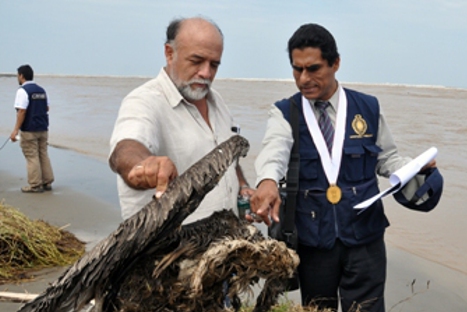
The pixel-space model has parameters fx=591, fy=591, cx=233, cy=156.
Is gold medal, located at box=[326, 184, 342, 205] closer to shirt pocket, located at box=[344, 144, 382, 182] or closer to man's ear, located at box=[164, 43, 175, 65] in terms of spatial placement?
shirt pocket, located at box=[344, 144, 382, 182]

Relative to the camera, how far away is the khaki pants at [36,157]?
33.7 feet

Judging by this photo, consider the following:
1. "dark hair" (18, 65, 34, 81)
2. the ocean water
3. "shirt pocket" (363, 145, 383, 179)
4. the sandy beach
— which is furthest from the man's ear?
"dark hair" (18, 65, 34, 81)

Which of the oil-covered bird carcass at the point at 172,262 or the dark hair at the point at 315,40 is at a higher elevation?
the dark hair at the point at 315,40

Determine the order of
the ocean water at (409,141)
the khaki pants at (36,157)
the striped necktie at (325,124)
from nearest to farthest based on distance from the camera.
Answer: the striped necktie at (325,124) → the ocean water at (409,141) → the khaki pants at (36,157)

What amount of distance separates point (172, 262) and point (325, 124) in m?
1.93

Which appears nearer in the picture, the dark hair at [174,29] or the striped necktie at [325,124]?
the dark hair at [174,29]

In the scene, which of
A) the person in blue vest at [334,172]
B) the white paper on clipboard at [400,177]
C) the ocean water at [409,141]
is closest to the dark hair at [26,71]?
the ocean water at [409,141]

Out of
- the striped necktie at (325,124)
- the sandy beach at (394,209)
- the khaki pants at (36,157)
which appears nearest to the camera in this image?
the striped necktie at (325,124)

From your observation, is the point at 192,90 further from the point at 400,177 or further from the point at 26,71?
the point at 26,71

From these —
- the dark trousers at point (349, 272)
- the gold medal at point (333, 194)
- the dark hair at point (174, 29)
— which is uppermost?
the dark hair at point (174, 29)

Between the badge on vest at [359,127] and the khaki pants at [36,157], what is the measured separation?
789cm

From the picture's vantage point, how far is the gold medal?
3423 mm

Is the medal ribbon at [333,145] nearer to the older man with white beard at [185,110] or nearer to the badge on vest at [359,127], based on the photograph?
the badge on vest at [359,127]

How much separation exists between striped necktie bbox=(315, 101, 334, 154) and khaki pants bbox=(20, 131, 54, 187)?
25.5 ft
